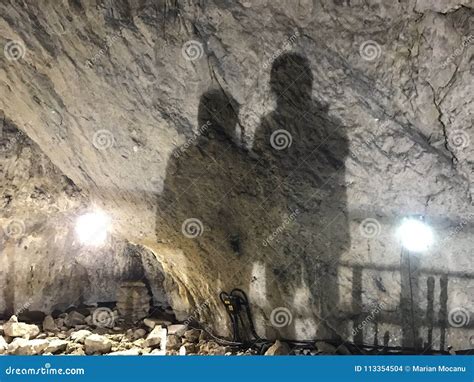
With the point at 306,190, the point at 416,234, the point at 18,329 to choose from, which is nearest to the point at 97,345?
the point at 18,329

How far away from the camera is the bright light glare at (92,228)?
8.47 metres

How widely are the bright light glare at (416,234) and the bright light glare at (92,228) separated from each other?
582cm

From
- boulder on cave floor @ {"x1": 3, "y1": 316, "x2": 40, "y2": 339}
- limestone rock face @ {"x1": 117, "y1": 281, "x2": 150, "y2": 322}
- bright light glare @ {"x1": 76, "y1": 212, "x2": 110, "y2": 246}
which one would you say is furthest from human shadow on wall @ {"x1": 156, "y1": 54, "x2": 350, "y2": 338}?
boulder on cave floor @ {"x1": 3, "y1": 316, "x2": 40, "y2": 339}

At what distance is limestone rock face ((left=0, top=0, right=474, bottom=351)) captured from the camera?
4.00 meters

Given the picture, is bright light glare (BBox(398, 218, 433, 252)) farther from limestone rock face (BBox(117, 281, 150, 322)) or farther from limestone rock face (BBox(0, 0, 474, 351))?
limestone rock face (BBox(117, 281, 150, 322))

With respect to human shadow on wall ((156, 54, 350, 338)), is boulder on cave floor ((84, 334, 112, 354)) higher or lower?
lower

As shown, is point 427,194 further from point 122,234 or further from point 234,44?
point 122,234

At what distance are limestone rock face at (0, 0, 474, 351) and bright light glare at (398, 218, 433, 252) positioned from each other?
97 millimetres

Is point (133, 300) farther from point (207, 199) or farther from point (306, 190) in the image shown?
point (306, 190)

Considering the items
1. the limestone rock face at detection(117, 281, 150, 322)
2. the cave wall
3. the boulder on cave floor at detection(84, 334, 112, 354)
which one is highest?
the cave wall

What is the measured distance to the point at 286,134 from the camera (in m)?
4.81

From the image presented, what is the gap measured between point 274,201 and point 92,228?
521cm

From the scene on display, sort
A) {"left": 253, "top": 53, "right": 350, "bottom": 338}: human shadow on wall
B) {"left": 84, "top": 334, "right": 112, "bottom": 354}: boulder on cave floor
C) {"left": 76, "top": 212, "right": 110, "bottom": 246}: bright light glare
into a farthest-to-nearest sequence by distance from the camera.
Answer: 1. {"left": 76, "top": 212, "right": 110, "bottom": 246}: bright light glare
2. {"left": 84, "top": 334, "right": 112, "bottom": 354}: boulder on cave floor
3. {"left": 253, "top": 53, "right": 350, "bottom": 338}: human shadow on wall

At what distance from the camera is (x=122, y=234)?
845 cm
